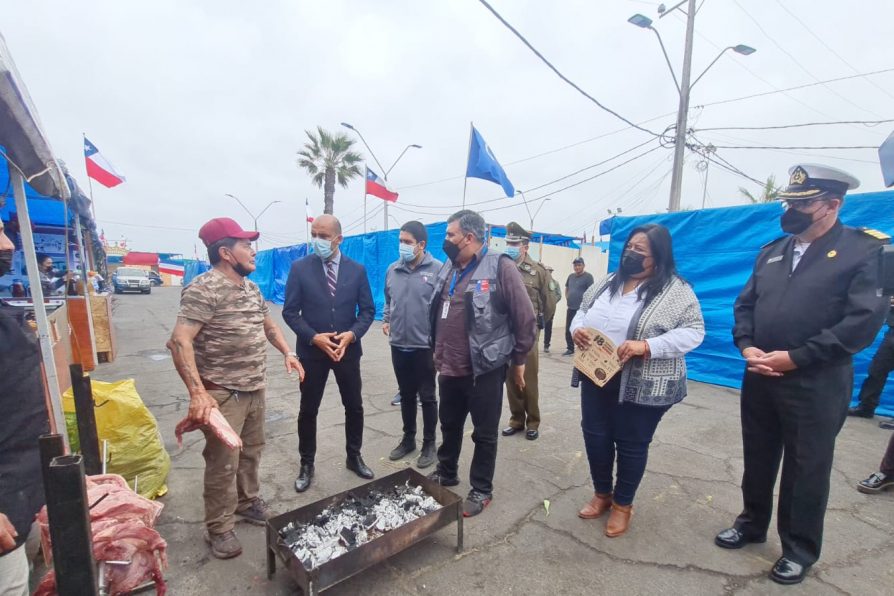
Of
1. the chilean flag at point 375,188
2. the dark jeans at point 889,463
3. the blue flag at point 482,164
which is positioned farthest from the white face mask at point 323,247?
the chilean flag at point 375,188

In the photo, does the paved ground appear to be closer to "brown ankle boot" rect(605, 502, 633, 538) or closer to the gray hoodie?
"brown ankle boot" rect(605, 502, 633, 538)

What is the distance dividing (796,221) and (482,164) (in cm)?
499

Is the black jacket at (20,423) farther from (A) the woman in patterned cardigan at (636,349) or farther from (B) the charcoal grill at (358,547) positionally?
(A) the woman in patterned cardigan at (636,349)

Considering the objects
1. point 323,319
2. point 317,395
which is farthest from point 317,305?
point 317,395

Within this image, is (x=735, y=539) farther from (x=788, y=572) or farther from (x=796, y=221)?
(x=796, y=221)

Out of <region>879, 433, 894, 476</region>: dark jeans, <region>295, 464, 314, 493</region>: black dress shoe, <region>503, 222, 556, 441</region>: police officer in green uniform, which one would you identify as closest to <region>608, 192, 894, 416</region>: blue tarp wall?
<region>879, 433, 894, 476</region>: dark jeans

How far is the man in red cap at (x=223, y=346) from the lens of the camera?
2.35 m

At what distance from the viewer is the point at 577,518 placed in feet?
9.62

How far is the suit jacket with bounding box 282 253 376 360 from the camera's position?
3219mm

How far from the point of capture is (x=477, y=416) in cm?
294

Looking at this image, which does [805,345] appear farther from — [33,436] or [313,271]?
[33,436]

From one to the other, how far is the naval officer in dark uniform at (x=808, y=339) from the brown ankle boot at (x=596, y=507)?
0.91m

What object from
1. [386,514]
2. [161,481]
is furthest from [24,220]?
[386,514]

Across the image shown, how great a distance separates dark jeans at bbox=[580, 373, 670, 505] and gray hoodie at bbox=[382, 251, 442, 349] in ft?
4.96
